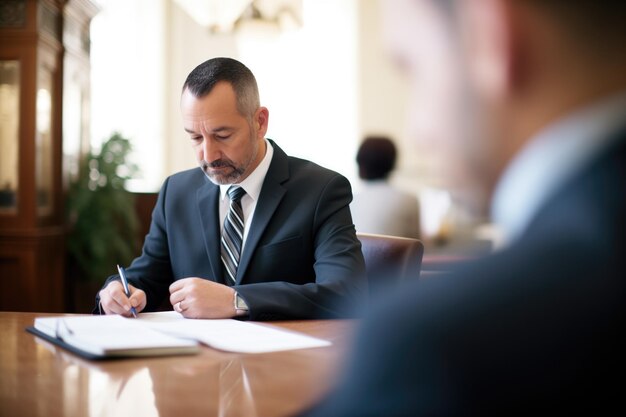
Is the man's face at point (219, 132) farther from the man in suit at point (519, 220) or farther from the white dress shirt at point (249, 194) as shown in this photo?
the man in suit at point (519, 220)

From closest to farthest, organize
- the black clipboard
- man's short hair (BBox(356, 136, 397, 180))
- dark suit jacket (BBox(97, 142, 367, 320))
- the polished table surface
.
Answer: the polished table surface < the black clipboard < dark suit jacket (BBox(97, 142, 367, 320)) < man's short hair (BBox(356, 136, 397, 180))

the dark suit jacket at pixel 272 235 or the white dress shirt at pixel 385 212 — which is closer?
the dark suit jacket at pixel 272 235

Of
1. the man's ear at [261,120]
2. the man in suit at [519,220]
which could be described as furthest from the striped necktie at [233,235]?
the man in suit at [519,220]

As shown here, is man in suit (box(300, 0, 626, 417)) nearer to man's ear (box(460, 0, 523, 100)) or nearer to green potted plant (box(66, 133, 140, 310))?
man's ear (box(460, 0, 523, 100))

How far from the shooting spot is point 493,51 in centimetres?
40

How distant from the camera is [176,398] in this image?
1.06m

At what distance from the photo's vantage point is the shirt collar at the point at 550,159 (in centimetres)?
40

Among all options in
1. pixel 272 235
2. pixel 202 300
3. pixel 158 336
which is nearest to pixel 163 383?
pixel 158 336

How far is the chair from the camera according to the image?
6.75 ft

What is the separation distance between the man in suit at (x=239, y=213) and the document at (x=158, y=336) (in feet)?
1.26

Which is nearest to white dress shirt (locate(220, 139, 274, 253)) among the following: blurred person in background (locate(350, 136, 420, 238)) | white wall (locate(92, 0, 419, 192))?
blurred person in background (locate(350, 136, 420, 238))

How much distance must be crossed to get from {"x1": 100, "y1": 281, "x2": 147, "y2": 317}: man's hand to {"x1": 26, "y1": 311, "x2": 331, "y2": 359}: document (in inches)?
2.4

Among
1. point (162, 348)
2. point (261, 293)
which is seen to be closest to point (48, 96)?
point (261, 293)

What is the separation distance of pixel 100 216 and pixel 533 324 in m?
5.30
